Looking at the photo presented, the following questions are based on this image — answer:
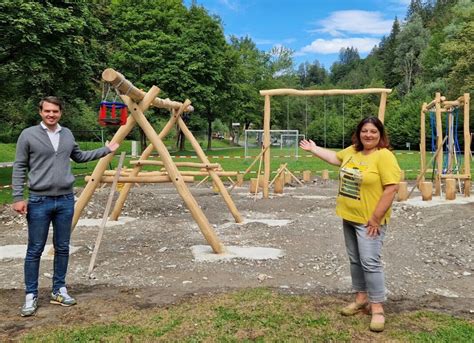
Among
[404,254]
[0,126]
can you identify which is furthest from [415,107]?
[404,254]

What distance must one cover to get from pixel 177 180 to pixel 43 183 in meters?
2.31

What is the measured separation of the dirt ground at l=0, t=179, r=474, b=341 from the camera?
4387 millimetres

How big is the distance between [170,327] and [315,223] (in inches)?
210

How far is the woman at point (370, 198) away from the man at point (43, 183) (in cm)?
251

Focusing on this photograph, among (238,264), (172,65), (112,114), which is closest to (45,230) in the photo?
(238,264)

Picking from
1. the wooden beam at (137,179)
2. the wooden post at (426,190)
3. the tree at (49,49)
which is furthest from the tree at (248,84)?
the wooden beam at (137,179)

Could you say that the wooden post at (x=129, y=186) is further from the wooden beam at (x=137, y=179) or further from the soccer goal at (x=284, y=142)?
the soccer goal at (x=284, y=142)

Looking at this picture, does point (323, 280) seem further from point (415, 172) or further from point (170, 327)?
point (415, 172)

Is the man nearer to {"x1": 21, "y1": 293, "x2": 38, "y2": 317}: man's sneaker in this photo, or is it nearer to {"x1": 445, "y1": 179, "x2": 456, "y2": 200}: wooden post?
{"x1": 21, "y1": 293, "x2": 38, "y2": 317}: man's sneaker

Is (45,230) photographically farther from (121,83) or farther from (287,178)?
(287,178)

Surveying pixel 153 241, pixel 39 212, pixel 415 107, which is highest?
pixel 415 107

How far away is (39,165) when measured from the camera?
4074 millimetres

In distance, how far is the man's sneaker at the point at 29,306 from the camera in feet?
13.2

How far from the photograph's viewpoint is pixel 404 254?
6.33m
